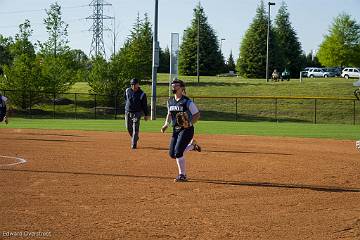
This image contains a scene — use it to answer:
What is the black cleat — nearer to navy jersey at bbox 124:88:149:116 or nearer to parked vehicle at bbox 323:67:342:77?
navy jersey at bbox 124:88:149:116

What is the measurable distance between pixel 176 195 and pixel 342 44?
69.9 metres

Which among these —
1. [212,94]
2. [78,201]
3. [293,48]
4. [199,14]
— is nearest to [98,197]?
[78,201]

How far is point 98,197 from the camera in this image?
849 cm

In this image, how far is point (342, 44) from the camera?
73750 millimetres

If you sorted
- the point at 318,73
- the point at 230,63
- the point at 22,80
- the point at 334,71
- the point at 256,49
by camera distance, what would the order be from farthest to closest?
the point at 230,63 < the point at 334,71 < the point at 318,73 < the point at 256,49 < the point at 22,80

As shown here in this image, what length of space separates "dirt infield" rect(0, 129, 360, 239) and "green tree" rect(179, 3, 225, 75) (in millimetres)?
63096

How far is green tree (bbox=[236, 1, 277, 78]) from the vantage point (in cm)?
7244

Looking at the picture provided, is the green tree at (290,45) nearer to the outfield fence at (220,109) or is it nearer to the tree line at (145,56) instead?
the tree line at (145,56)

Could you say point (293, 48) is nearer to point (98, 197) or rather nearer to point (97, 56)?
point (97, 56)

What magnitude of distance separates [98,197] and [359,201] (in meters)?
4.20

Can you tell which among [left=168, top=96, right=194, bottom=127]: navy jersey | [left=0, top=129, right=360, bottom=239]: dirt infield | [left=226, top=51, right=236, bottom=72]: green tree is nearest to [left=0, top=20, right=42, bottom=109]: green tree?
[left=0, top=129, right=360, bottom=239]: dirt infield

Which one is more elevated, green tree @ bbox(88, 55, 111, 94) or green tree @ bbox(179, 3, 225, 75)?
green tree @ bbox(179, 3, 225, 75)

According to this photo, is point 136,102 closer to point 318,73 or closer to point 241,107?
point 241,107

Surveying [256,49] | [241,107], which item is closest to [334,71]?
[256,49]
